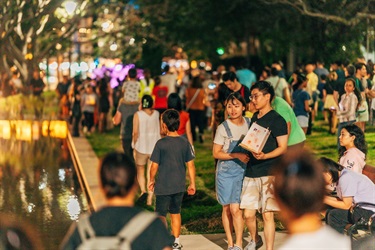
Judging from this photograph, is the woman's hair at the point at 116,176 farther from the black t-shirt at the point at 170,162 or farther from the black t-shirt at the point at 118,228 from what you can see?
the black t-shirt at the point at 170,162

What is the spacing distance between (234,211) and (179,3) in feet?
102

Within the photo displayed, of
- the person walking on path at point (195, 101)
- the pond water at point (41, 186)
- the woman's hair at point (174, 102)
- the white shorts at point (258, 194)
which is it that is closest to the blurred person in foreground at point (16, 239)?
the white shorts at point (258, 194)

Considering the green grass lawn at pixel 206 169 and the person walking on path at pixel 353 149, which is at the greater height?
the person walking on path at pixel 353 149

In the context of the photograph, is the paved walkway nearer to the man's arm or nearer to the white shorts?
the white shorts

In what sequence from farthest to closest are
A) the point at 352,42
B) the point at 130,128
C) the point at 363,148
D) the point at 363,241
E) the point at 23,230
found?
the point at 352,42 → the point at 130,128 → the point at 363,148 → the point at 363,241 → the point at 23,230

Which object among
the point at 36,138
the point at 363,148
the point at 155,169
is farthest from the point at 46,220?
the point at 36,138

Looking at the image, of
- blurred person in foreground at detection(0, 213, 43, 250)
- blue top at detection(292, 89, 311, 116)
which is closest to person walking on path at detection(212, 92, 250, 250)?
blurred person in foreground at detection(0, 213, 43, 250)

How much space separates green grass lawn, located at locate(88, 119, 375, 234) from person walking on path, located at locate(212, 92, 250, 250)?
5.65 feet

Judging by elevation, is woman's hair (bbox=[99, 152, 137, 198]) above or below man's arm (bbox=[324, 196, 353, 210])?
above

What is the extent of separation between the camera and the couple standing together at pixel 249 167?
9.29 m

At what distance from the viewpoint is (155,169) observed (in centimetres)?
991

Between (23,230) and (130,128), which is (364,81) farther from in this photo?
(23,230)

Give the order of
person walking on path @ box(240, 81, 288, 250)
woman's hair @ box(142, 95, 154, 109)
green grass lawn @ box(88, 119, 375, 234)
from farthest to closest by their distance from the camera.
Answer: woman's hair @ box(142, 95, 154, 109) → green grass lawn @ box(88, 119, 375, 234) → person walking on path @ box(240, 81, 288, 250)

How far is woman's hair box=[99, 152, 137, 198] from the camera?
4.66 m
